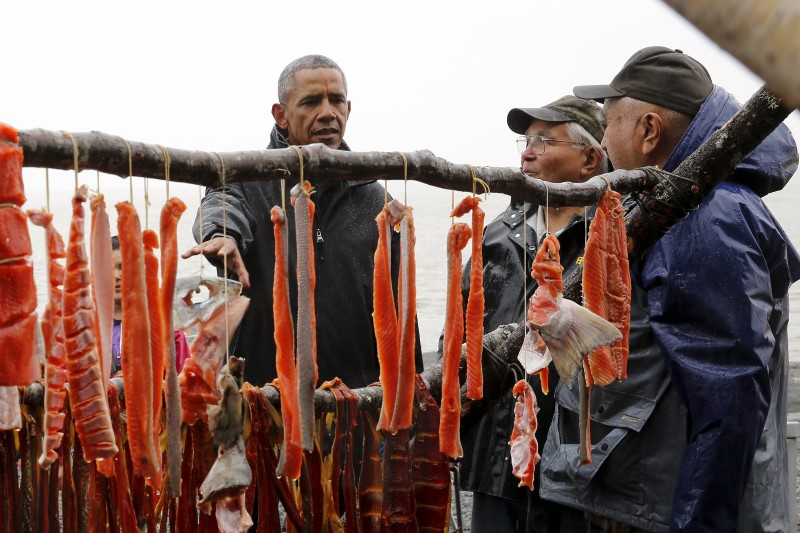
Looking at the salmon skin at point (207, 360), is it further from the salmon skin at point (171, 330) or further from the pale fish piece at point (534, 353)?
the pale fish piece at point (534, 353)

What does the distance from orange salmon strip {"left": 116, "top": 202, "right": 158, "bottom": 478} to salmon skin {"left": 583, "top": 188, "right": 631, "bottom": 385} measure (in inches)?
60.1

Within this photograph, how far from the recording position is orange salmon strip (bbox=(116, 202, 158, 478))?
2.17m

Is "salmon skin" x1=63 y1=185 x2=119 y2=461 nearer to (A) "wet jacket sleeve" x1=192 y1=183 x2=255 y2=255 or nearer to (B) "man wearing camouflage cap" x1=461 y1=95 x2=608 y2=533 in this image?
(A) "wet jacket sleeve" x1=192 y1=183 x2=255 y2=255

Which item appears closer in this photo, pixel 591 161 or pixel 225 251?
pixel 225 251

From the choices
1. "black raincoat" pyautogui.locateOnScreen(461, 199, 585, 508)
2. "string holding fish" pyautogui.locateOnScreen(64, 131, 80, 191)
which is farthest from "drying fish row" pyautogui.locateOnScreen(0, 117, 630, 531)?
"black raincoat" pyautogui.locateOnScreen(461, 199, 585, 508)

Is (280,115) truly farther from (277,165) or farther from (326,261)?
(277,165)

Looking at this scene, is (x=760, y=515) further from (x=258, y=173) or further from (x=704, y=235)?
(x=258, y=173)

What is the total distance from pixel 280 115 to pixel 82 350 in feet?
7.79

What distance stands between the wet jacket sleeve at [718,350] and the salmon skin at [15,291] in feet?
7.00

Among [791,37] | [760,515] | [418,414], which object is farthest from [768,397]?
[791,37]

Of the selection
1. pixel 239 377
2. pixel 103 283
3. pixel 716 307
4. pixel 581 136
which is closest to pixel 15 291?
pixel 103 283

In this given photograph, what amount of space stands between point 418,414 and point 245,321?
4.13ft

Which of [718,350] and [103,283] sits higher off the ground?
[103,283]

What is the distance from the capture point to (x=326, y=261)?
13.1 ft
